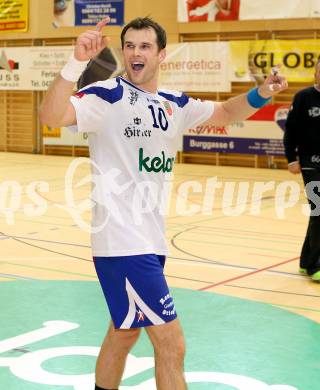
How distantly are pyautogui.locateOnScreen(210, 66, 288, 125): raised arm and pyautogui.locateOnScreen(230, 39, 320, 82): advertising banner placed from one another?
1372cm

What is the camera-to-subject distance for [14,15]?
22672mm

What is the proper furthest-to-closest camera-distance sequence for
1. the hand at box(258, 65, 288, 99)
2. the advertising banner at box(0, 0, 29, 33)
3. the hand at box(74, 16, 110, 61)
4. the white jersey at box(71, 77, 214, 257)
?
1. the advertising banner at box(0, 0, 29, 33)
2. the hand at box(258, 65, 288, 99)
3. the white jersey at box(71, 77, 214, 257)
4. the hand at box(74, 16, 110, 61)

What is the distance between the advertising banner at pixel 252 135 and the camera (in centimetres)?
1822

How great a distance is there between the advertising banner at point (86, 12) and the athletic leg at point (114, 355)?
58.5 feet

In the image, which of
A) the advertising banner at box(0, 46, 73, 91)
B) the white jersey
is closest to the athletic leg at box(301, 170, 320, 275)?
the white jersey

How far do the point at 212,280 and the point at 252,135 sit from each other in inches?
465

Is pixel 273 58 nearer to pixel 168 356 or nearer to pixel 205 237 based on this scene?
pixel 205 237

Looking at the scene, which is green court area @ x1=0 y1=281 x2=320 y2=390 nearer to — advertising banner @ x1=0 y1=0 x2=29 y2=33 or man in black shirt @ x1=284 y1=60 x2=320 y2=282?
man in black shirt @ x1=284 y1=60 x2=320 y2=282

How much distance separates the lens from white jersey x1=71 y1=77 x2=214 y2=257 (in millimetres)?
3379

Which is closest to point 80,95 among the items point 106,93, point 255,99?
point 106,93

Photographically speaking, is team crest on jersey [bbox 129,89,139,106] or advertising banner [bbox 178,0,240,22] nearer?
team crest on jersey [bbox 129,89,139,106]

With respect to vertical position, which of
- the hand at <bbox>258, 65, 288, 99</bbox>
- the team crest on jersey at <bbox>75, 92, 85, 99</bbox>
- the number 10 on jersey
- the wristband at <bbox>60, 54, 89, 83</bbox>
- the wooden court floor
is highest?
the wristband at <bbox>60, 54, 89, 83</bbox>

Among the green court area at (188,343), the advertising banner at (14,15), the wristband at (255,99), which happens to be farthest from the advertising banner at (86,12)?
the wristband at (255,99)

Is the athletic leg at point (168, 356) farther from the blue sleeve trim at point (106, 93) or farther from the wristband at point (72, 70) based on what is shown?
the wristband at point (72, 70)
